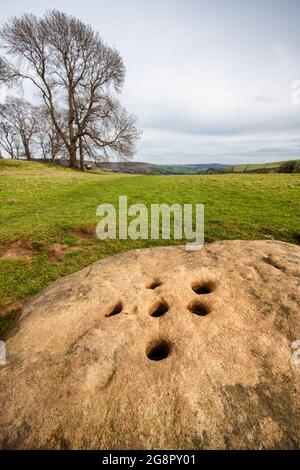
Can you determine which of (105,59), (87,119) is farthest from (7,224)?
(105,59)

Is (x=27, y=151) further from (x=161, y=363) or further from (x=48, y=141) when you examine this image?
(x=161, y=363)

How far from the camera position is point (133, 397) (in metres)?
2.38

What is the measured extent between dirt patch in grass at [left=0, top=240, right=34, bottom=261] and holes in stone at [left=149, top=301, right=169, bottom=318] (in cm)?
616

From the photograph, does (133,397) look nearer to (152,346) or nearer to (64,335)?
(152,346)

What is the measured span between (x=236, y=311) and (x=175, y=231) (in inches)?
296

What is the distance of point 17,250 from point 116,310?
21.6 feet

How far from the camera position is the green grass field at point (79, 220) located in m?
7.63

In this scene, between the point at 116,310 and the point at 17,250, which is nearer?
the point at 116,310

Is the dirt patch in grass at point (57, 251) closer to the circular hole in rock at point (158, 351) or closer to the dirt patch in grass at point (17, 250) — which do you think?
the dirt patch in grass at point (17, 250)

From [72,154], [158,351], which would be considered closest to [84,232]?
[158,351]

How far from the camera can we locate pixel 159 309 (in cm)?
363

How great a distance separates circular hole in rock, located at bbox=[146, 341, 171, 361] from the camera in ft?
9.60

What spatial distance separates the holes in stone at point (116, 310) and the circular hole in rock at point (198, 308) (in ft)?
3.17

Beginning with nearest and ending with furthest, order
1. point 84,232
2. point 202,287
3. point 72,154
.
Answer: point 202,287 → point 84,232 → point 72,154
